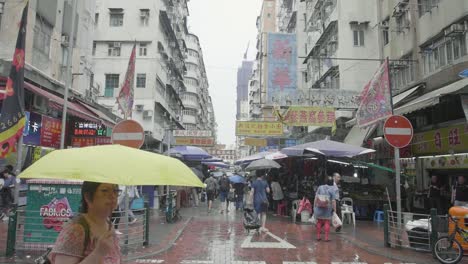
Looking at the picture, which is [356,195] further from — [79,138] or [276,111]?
[79,138]

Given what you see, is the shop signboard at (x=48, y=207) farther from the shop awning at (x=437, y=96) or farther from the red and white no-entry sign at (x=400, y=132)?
the shop awning at (x=437, y=96)

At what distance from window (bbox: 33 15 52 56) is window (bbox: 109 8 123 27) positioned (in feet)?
59.0

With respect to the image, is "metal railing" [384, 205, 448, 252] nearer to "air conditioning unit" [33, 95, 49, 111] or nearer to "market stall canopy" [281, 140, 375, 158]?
"market stall canopy" [281, 140, 375, 158]

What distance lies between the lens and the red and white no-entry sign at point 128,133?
8.29m

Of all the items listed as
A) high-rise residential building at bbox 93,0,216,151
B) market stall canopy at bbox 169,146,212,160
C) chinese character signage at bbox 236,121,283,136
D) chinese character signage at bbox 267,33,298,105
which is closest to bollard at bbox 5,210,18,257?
market stall canopy at bbox 169,146,212,160

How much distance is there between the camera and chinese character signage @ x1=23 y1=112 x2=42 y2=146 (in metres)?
14.0

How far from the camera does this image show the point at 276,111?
20.2m

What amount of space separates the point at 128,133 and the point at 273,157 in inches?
466

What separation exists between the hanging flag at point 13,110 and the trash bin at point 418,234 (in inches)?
330

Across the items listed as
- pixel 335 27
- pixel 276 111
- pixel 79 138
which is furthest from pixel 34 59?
pixel 335 27

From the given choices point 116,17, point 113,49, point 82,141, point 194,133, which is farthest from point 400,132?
point 116,17

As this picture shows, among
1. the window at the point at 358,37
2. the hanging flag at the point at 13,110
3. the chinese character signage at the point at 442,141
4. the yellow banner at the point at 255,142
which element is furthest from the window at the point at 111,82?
the hanging flag at the point at 13,110

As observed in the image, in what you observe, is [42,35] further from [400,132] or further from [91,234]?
[91,234]

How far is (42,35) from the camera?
15812mm
